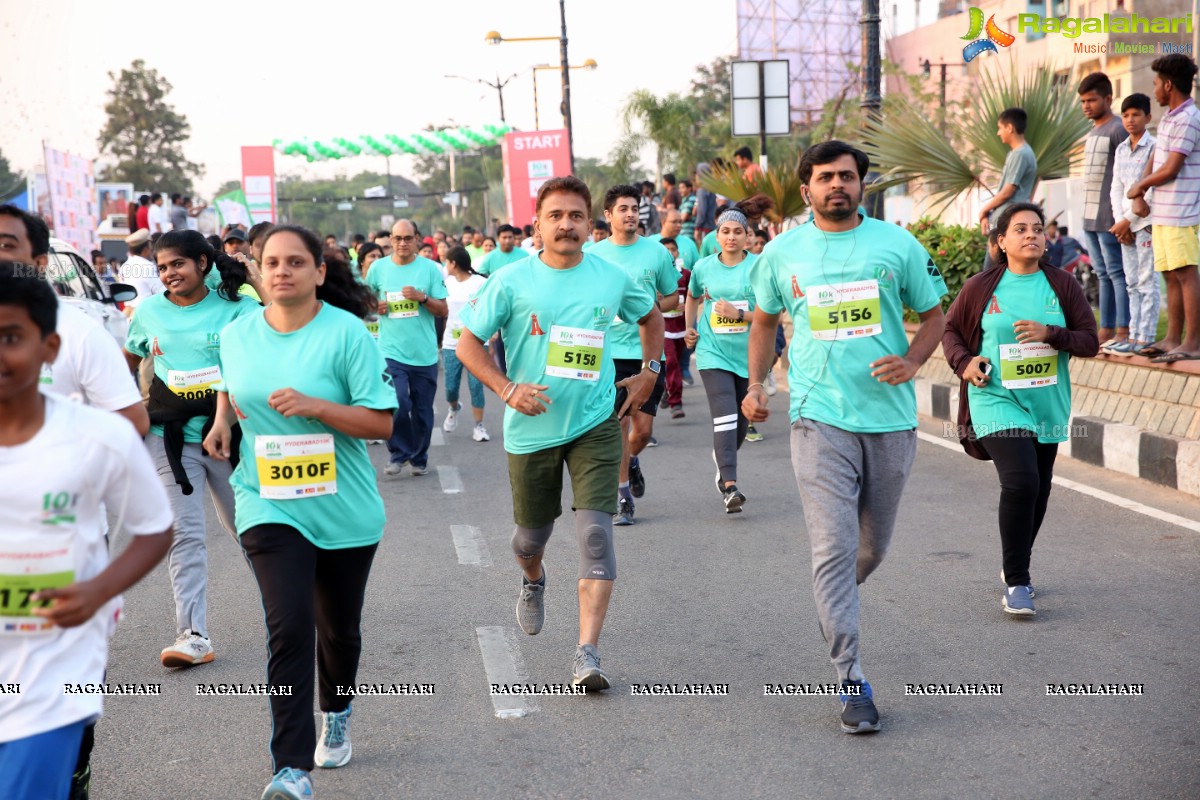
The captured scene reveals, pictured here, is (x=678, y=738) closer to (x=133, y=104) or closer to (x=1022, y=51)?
(x=1022, y=51)

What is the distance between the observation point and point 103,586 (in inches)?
113

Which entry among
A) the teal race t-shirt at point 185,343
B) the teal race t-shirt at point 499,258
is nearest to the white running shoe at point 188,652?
the teal race t-shirt at point 185,343

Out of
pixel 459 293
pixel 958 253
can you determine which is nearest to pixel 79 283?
pixel 459 293

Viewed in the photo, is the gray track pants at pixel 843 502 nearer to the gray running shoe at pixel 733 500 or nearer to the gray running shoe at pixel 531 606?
the gray running shoe at pixel 531 606

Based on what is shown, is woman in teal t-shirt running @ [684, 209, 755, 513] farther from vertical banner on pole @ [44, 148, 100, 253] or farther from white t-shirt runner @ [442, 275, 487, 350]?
vertical banner on pole @ [44, 148, 100, 253]

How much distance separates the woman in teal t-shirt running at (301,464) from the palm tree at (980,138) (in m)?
10.4

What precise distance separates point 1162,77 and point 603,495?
585cm

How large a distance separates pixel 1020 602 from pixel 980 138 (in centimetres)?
867

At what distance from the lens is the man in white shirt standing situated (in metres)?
23.2

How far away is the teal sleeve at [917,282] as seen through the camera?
505 centimetres

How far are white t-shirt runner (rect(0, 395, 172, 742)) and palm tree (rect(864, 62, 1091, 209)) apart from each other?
11.8 m

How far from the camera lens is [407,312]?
10.9 meters

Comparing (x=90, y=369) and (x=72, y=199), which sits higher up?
(x=72, y=199)

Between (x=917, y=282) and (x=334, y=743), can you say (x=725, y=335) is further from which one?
(x=334, y=743)
